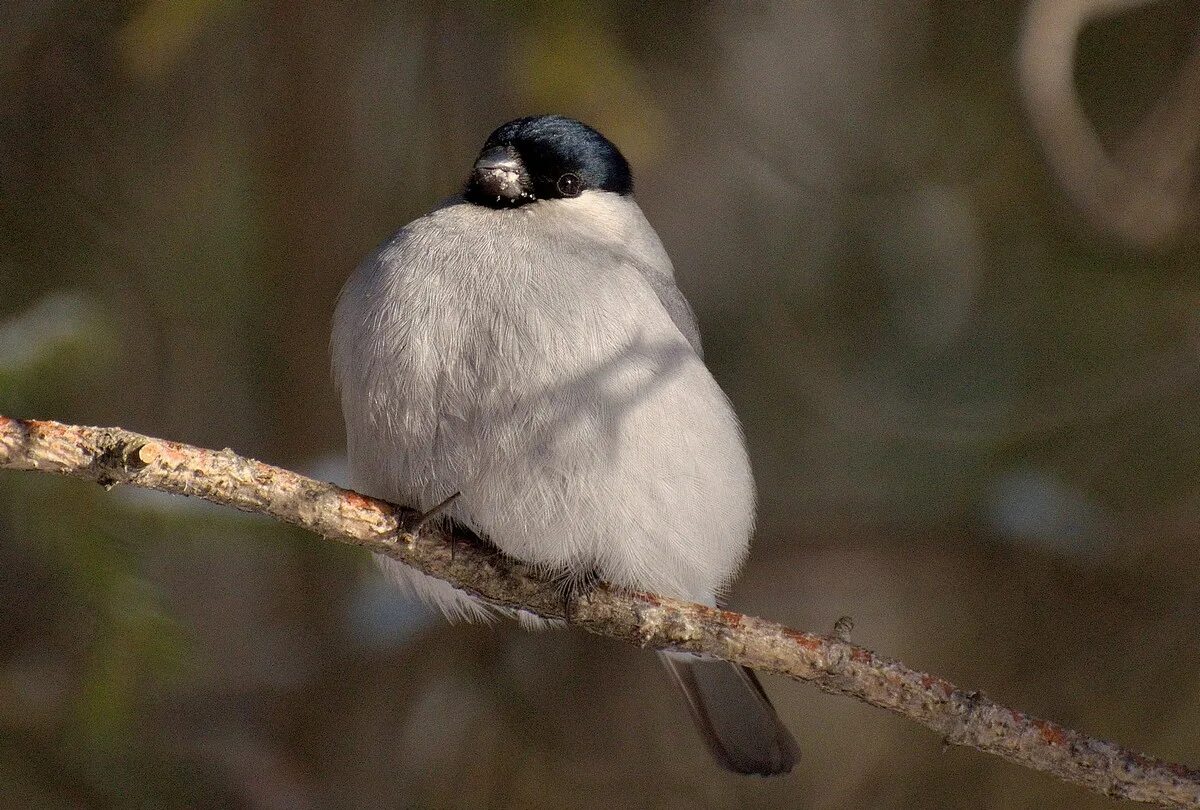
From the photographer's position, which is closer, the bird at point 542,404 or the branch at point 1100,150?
the bird at point 542,404

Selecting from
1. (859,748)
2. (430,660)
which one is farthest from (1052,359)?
(430,660)

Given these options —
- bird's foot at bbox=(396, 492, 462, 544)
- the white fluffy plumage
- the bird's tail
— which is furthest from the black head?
the bird's tail

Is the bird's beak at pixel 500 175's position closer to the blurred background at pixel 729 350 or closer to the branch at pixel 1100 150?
the blurred background at pixel 729 350

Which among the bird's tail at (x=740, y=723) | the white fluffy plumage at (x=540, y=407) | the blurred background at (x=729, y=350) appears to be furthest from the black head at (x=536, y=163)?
the bird's tail at (x=740, y=723)

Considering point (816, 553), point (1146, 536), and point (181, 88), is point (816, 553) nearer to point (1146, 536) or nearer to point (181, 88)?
point (1146, 536)

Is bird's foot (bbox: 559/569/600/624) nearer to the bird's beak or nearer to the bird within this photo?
the bird
